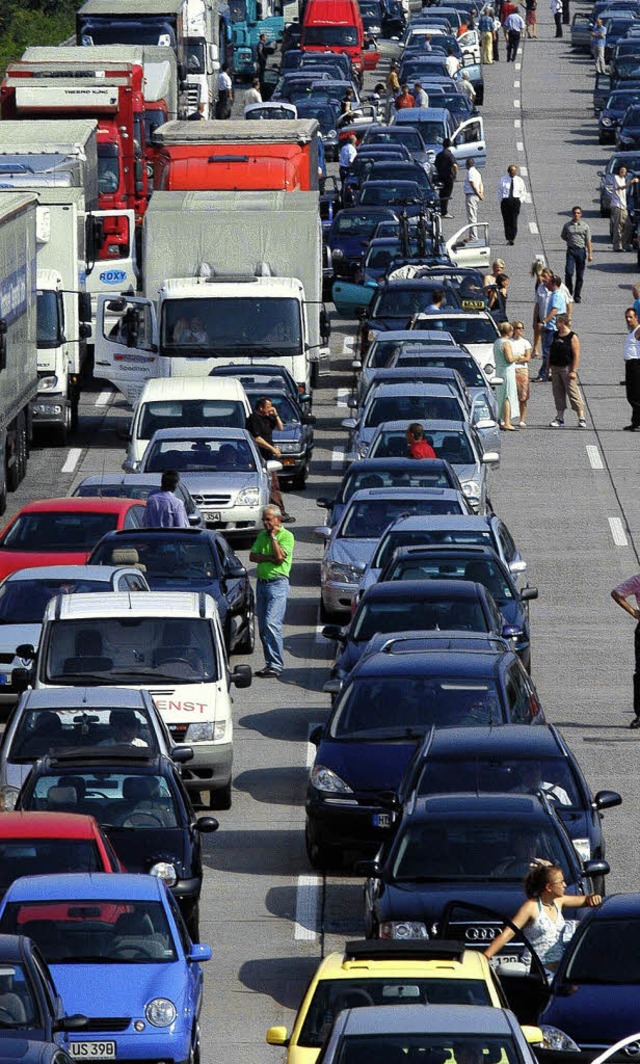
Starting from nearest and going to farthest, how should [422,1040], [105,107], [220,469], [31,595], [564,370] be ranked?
[422,1040], [31,595], [220,469], [564,370], [105,107]

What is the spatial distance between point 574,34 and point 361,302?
47939 mm

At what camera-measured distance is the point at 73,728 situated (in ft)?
57.8

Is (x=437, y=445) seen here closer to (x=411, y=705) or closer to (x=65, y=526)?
(x=65, y=526)

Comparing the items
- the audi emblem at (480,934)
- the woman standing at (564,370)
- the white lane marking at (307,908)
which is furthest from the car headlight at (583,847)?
the woman standing at (564,370)

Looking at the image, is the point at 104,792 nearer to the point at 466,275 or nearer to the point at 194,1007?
the point at 194,1007

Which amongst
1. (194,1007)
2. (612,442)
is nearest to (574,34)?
(612,442)

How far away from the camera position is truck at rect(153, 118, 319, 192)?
37594 millimetres

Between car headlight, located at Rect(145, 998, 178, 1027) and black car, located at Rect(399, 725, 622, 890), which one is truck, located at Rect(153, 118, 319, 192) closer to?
black car, located at Rect(399, 725, 622, 890)

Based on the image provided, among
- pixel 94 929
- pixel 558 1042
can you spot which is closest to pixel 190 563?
pixel 94 929

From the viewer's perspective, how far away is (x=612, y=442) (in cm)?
3531

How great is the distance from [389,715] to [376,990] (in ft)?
20.9

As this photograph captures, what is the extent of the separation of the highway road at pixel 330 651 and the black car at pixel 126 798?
76cm

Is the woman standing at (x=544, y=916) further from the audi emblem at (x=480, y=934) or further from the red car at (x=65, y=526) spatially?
the red car at (x=65, y=526)

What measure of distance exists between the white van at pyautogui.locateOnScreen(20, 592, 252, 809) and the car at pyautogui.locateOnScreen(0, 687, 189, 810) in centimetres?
135
